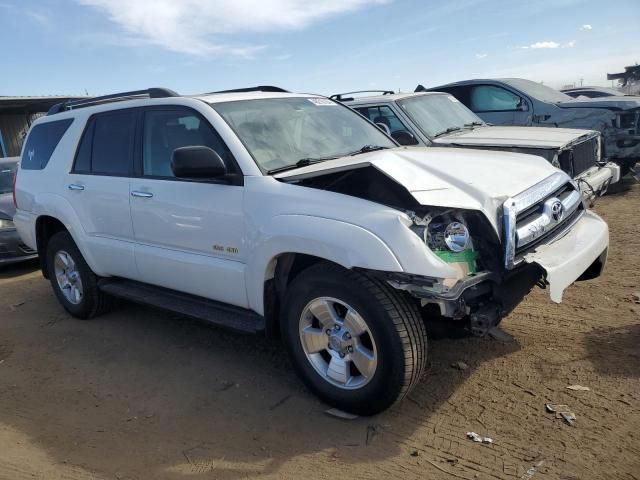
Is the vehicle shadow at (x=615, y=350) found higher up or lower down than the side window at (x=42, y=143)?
lower down

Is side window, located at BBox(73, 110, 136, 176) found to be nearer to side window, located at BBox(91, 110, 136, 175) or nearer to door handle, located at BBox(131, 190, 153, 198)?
side window, located at BBox(91, 110, 136, 175)

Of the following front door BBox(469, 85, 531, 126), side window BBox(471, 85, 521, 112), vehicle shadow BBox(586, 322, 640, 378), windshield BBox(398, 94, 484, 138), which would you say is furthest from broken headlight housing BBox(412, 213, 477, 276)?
side window BBox(471, 85, 521, 112)

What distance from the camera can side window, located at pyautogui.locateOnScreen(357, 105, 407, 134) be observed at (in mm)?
7250

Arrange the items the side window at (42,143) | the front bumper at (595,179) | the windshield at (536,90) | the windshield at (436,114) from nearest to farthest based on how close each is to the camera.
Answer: the side window at (42,143), the front bumper at (595,179), the windshield at (436,114), the windshield at (536,90)

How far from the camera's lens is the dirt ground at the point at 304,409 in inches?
113

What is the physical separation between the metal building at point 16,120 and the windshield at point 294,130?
58.1ft

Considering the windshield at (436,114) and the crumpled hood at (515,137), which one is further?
the windshield at (436,114)

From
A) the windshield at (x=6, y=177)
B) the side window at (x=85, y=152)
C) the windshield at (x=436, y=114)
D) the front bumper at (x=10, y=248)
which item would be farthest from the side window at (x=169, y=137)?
the windshield at (x=6, y=177)

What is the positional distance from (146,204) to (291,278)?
142 cm

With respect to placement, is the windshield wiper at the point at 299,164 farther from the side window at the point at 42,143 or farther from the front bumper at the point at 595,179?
the front bumper at the point at 595,179

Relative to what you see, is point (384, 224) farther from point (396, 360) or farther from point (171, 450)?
point (171, 450)

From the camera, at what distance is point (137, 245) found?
443 centimetres

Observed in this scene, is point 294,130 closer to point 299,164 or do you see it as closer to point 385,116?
point 299,164

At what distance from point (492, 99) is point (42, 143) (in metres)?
7.37
